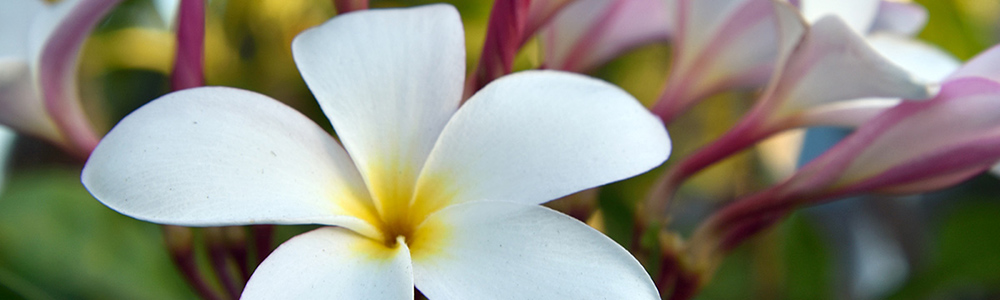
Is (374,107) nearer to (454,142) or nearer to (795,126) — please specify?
(454,142)

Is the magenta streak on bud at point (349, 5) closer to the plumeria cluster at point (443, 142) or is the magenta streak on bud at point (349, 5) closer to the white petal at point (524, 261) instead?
the plumeria cluster at point (443, 142)

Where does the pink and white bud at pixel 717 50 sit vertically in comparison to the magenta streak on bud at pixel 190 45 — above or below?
below

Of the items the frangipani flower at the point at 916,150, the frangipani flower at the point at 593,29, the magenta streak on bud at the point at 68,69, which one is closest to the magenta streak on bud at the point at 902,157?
the frangipani flower at the point at 916,150

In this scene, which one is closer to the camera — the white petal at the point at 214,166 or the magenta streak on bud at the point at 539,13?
the white petal at the point at 214,166

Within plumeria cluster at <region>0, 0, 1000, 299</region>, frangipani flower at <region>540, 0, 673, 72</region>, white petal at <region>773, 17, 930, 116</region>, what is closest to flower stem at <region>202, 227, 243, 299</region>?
plumeria cluster at <region>0, 0, 1000, 299</region>

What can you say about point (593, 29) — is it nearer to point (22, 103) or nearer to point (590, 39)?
point (590, 39)

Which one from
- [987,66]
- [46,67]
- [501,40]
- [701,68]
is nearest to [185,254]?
[46,67]
